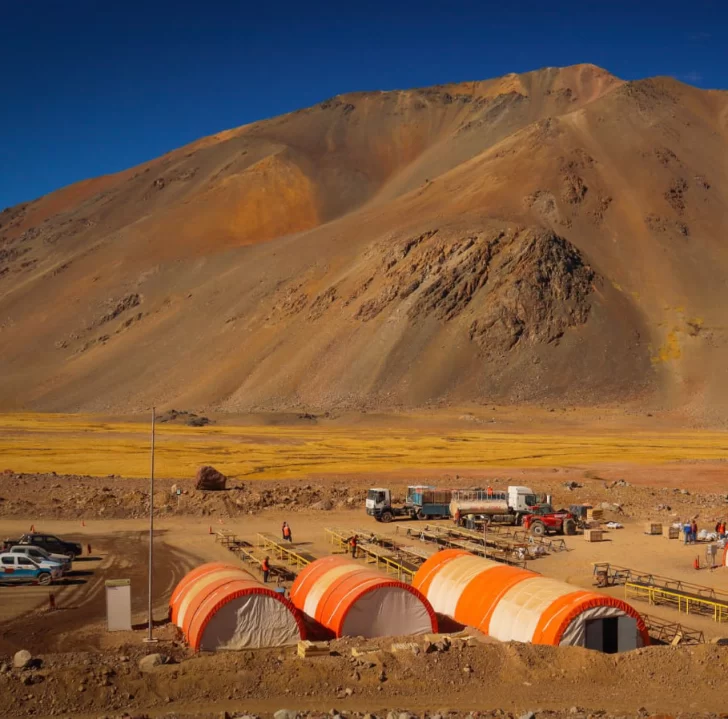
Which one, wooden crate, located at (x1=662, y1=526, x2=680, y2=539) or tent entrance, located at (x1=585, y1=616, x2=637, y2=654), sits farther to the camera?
wooden crate, located at (x1=662, y1=526, x2=680, y2=539)

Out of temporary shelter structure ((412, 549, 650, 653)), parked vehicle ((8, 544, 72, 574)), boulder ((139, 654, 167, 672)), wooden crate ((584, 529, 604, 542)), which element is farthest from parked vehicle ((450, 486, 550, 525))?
boulder ((139, 654, 167, 672))

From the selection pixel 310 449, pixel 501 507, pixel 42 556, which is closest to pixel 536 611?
pixel 42 556

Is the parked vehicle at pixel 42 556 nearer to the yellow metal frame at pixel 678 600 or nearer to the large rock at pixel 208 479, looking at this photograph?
the large rock at pixel 208 479

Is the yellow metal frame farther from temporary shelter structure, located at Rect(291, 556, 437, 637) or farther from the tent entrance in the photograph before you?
temporary shelter structure, located at Rect(291, 556, 437, 637)

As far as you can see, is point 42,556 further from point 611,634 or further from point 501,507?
point 501,507

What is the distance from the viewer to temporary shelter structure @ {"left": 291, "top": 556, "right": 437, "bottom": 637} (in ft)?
68.9

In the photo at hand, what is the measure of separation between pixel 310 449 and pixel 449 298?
62.5m

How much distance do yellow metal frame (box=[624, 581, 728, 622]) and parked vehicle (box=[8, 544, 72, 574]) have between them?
1806cm

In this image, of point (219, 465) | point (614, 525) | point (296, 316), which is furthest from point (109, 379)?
point (614, 525)

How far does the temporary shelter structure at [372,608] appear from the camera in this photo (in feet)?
68.9

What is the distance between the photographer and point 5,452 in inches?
2803

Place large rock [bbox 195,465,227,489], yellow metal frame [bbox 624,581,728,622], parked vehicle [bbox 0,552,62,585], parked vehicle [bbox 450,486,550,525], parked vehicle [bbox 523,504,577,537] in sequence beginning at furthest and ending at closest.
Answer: large rock [bbox 195,465,227,489] → parked vehicle [bbox 450,486,550,525] → parked vehicle [bbox 523,504,577,537] → parked vehicle [bbox 0,552,62,585] → yellow metal frame [bbox 624,581,728,622]

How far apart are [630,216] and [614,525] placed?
126m

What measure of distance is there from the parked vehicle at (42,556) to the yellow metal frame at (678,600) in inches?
711
